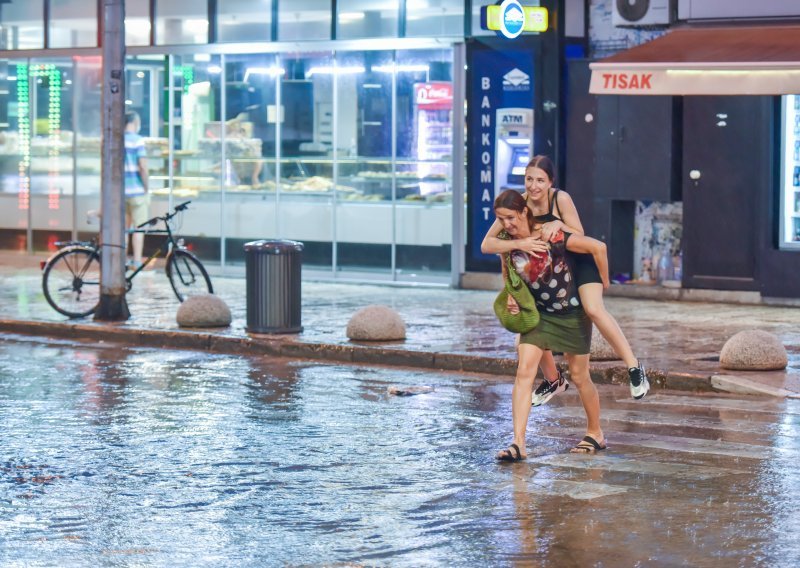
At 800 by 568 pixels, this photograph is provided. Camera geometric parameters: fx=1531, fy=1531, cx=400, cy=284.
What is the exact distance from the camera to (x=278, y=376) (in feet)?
43.3

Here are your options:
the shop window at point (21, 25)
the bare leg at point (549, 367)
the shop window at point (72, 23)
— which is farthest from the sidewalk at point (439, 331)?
the shop window at point (21, 25)

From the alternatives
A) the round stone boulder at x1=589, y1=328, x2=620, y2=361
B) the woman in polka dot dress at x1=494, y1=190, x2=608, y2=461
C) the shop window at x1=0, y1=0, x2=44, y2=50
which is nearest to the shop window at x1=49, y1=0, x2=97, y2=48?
the shop window at x1=0, y1=0, x2=44, y2=50

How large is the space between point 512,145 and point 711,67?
4.58 metres

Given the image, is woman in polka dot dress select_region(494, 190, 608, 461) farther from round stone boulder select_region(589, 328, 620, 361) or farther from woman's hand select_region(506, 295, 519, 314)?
round stone boulder select_region(589, 328, 620, 361)

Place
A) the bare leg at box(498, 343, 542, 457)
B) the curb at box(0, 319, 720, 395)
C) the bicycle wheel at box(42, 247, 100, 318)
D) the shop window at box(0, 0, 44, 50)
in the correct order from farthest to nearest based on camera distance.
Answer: the shop window at box(0, 0, 44, 50)
the bicycle wheel at box(42, 247, 100, 318)
the curb at box(0, 319, 720, 395)
the bare leg at box(498, 343, 542, 457)

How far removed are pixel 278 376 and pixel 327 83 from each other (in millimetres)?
8792

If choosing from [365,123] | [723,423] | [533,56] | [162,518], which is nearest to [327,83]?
[365,123]

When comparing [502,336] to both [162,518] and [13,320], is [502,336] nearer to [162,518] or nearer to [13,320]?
[13,320]

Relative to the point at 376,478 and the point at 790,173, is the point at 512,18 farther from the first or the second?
the point at 376,478

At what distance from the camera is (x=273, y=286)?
50.5ft

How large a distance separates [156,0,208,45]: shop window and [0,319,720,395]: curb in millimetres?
6974

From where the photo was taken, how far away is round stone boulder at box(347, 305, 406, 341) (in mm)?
14664

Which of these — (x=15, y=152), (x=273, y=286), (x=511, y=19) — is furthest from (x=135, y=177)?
(x=273, y=286)

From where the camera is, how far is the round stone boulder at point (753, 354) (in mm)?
12703
